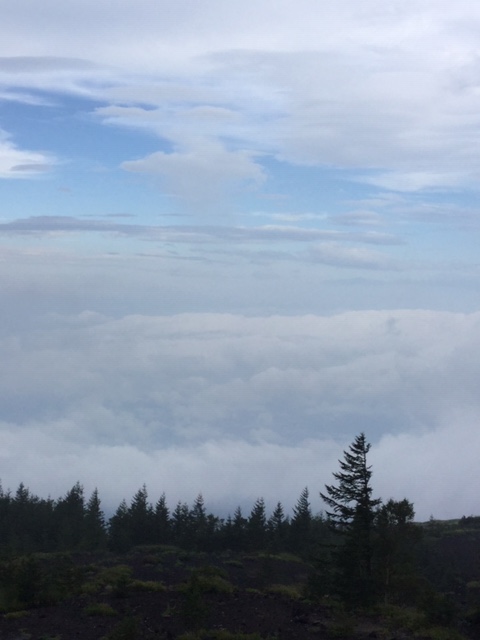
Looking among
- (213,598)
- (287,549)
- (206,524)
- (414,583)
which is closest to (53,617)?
(213,598)

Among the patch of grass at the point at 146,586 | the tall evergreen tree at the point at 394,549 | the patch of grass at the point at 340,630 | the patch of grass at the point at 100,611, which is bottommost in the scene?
the patch of grass at the point at 340,630

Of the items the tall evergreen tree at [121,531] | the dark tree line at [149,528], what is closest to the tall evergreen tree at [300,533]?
the dark tree line at [149,528]

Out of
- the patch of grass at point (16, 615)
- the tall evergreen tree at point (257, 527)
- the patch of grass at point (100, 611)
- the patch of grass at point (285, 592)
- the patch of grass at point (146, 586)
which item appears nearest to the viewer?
the patch of grass at point (16, 615)

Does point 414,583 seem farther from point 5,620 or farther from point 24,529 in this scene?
point 24,529

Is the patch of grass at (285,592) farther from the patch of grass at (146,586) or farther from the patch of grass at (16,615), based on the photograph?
the patch of grass at (16,615)

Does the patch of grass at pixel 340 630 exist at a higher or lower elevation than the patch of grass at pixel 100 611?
lower

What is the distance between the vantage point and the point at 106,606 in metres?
23.0

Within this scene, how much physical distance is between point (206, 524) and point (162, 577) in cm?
2429

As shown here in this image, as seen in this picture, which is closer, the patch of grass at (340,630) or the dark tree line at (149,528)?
the patch of grass at (340,630)

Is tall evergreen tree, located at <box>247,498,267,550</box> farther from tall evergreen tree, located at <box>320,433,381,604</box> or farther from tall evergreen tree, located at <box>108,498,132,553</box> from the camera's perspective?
tall evergreen tree, located at <box>320,433,381,604</box>

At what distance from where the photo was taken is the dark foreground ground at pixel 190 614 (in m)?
19.8

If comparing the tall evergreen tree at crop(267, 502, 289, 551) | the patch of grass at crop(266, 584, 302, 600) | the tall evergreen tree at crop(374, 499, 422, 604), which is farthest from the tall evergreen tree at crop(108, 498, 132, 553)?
the tall evergreen tree at crop(374, 499, 422, 604)

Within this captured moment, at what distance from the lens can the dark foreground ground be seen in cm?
1983

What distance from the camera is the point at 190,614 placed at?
19.5 m
